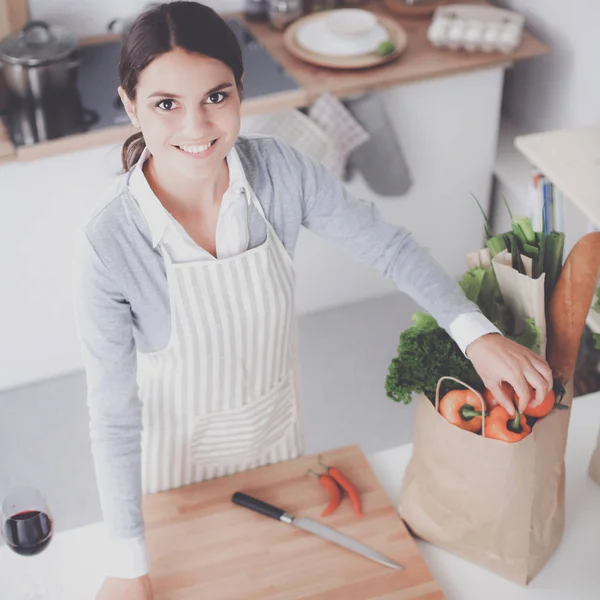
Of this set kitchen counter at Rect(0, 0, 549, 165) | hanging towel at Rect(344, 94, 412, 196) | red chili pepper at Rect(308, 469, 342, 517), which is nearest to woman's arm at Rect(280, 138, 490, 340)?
red chili pepper at Rect(308, 469, 342, 517)

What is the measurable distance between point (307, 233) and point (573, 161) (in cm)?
110

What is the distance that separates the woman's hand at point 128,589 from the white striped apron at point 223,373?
0.80 ft

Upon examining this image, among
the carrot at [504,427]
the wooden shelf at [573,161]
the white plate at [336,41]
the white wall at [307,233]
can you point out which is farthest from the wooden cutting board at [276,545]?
the white plate at [336,41]

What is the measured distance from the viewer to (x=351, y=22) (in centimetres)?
280

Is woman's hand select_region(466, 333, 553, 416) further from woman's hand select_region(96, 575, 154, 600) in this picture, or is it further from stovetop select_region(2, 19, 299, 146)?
stovetop select_region(2, 19, 299, 146)

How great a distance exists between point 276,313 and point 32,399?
170cm

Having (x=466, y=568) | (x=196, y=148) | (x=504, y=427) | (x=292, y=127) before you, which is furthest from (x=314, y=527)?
(x=292, y=127)

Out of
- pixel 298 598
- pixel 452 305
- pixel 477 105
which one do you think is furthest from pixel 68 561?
pixel 477 105

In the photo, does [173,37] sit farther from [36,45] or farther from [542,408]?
[36,45]

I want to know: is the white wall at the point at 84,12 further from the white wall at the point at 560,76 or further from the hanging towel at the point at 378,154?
the white wall at the point at 560,76

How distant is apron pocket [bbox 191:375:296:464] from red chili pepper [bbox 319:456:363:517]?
0.61 ft

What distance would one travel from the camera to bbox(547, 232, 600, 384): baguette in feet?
3.99

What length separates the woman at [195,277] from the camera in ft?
3.85

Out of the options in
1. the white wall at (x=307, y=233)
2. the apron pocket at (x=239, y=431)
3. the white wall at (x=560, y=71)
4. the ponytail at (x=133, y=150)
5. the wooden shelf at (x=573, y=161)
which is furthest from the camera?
the white wall at (x=560, y=71)
